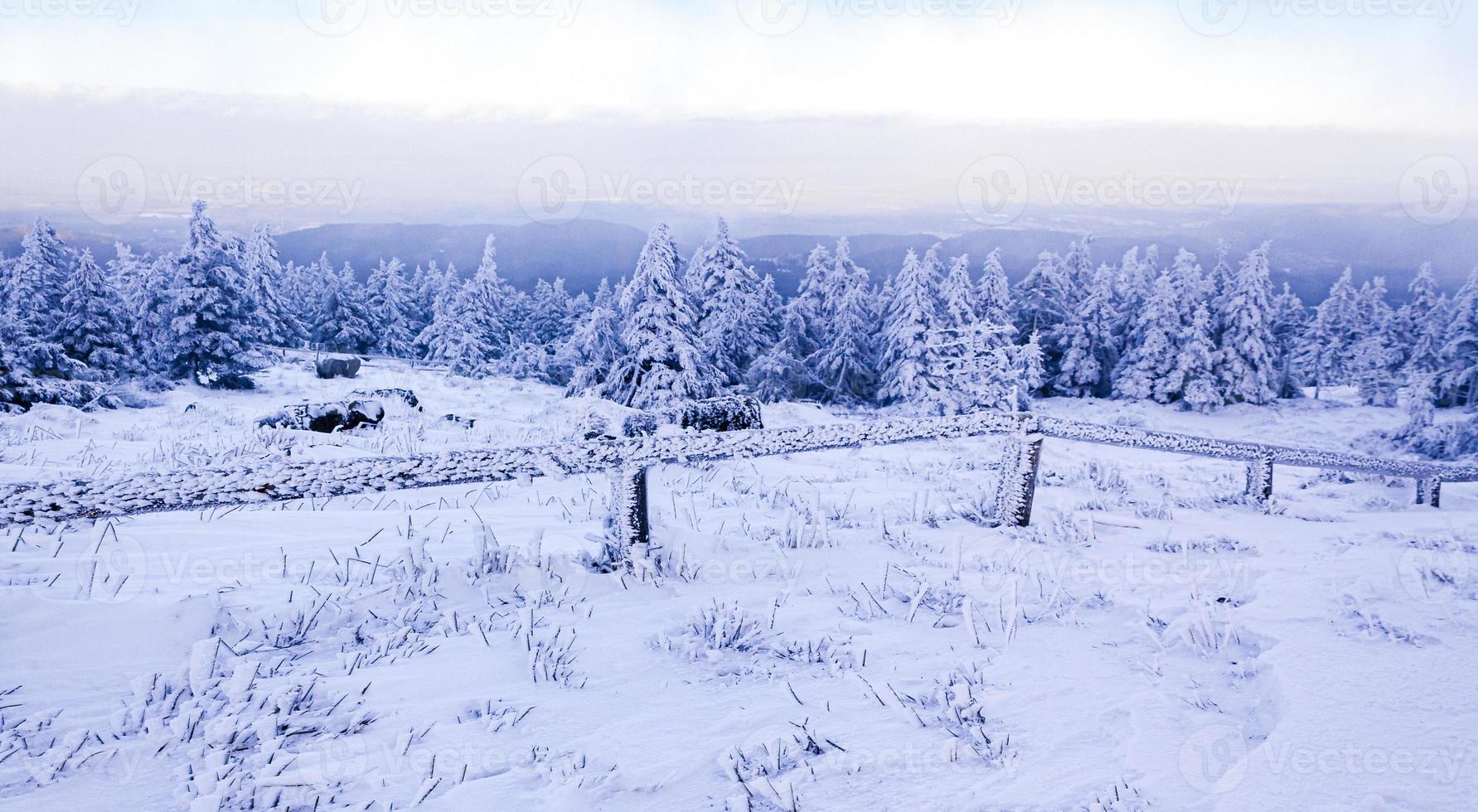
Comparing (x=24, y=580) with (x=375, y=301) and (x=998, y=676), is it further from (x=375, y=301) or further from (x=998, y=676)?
(x=375, y=301)

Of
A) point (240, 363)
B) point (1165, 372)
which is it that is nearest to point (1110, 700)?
point (240, 363)

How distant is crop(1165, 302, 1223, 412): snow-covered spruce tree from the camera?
3859cm

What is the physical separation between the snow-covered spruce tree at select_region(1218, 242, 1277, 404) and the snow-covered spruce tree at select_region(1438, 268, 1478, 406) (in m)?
8.84

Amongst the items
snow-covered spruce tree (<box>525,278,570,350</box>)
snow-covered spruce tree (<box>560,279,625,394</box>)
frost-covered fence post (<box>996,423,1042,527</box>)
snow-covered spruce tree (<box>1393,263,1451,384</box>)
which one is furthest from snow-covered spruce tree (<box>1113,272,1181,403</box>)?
snow-covered spruce tree (<box>525,278,570,350</box>)

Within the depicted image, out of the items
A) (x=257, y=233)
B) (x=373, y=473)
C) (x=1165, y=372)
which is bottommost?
(x=1165, y=372)

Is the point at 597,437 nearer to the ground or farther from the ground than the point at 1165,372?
farther from the ground

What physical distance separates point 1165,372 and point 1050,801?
150 feet

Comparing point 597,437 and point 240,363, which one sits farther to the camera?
A: point 240,363

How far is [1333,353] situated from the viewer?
4862cm

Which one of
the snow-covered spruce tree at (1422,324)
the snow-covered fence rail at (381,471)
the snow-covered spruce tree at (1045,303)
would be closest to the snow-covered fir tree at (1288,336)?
the snow-covered spruce tree at (1422,324)

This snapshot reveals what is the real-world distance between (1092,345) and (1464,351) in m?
19.7

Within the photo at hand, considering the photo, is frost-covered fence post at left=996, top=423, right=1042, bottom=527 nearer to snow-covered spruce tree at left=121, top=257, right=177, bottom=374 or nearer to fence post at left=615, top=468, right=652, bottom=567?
fence post at left=615, top=468, right=652, bottom=567

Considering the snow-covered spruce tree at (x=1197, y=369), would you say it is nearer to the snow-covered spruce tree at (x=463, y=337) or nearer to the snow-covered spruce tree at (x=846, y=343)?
the snow-covered spruce tree at (x=846, y=343)

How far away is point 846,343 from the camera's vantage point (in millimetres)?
36656
